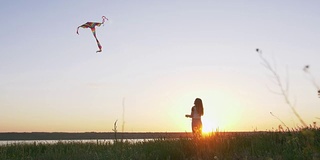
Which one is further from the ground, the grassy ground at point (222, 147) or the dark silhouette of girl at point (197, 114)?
the dark silhouette of girl at point (197, 114)

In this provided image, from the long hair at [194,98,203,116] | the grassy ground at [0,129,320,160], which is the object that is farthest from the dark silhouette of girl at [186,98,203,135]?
the grassy ground at [0,129,320,160]

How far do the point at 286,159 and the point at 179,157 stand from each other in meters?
2.69

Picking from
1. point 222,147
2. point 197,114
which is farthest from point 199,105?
point 222,147

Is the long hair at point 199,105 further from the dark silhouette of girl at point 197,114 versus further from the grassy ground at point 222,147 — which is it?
the grassy ground at point 222,147

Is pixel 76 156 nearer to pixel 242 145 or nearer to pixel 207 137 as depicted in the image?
pixel 207 137

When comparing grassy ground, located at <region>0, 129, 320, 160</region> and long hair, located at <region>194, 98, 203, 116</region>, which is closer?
grassy ground, located at <region>0, 129, 320, 160</region>

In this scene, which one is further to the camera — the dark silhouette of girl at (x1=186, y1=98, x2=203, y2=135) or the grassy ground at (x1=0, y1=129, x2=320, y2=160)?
the dark silhouette of girl at (x1=186, y1=98, x2=203, y2=135)

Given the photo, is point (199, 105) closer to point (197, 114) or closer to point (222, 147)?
point (197, 114)

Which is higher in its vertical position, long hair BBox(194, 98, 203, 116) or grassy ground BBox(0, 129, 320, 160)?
long hair BBox(194, 98, 203, 116)

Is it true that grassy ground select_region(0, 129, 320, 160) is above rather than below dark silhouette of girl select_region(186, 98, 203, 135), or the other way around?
below

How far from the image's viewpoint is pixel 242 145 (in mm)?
9734

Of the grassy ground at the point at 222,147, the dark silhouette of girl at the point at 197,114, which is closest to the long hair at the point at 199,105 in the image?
the dark silhouette of girl at the point at 197,114

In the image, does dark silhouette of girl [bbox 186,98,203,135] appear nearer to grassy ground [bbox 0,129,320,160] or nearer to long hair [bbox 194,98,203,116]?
long hair [bbox 194,98,203,116]

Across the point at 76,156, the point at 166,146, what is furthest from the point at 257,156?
the point at 76,156
